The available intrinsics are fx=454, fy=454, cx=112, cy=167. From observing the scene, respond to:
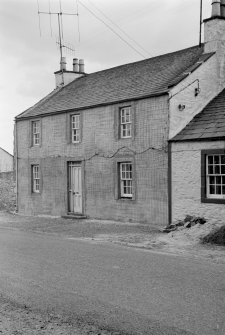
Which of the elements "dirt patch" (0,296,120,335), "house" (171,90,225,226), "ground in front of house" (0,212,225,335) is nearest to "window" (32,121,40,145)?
"ground in front of house" (0,212,225,335)

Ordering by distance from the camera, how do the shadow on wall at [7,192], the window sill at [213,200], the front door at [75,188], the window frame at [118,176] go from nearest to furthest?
1. the window sill at [213,200]
2. the window frame at [118,176]
3. the front door at [75,188]
4. the shadow on wall at [7,192]

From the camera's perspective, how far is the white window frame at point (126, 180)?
1997 cm

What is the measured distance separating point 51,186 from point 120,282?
16.1 meters

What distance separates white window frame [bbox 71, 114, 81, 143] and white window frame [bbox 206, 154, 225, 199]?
8.03 m

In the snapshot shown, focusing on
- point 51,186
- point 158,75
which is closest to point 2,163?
point 51,186

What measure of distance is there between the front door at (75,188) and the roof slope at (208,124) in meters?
6.52

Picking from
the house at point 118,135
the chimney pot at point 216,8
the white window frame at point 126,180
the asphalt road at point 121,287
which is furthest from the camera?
the white window frame at point 126,180

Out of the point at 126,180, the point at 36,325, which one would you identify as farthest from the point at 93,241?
the point at 36,325

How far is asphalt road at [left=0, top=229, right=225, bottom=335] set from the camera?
6.18 metres

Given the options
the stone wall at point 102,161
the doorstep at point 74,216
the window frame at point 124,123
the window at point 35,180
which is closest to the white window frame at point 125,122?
the window frame at point 124,123

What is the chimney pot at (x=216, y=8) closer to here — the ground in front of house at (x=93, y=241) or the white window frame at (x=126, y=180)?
the white window frame at (x=126, y=180)

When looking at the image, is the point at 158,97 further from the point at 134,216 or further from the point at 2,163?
the point at 2,163

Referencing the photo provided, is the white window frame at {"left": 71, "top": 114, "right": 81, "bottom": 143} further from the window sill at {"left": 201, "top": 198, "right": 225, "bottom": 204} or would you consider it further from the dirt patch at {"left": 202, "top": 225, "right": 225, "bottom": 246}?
the dirt patch at {"left": 202, "top": 225, "right": 225, "bottom": 246}

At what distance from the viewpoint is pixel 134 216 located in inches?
768
